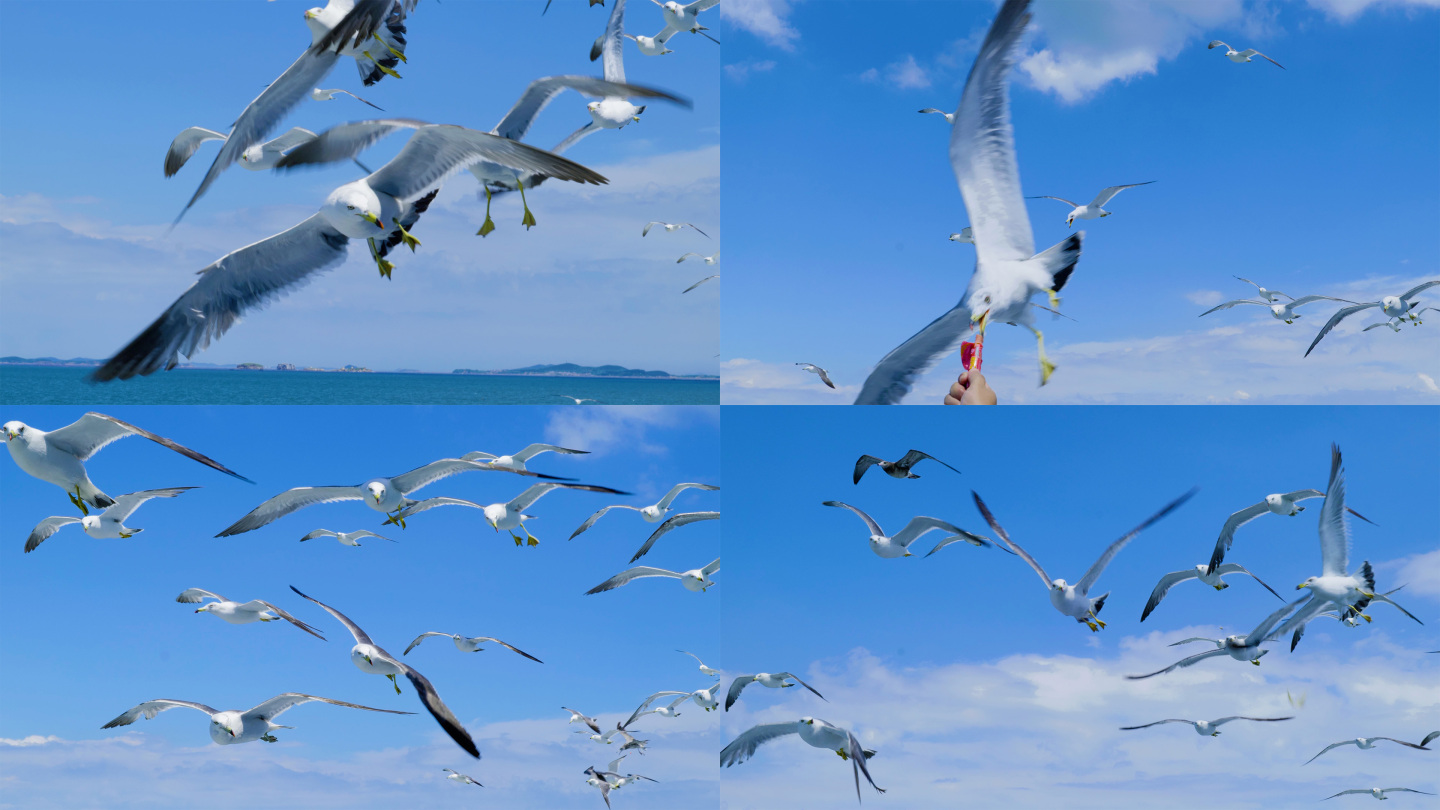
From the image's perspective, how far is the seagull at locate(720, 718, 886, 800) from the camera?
6797 millimetres

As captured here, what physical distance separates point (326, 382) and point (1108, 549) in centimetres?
6357

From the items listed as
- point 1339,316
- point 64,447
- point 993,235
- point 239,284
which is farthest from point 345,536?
point 1339,316

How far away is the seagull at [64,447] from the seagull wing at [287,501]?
47.6 inches

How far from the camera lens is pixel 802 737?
22.7 ft

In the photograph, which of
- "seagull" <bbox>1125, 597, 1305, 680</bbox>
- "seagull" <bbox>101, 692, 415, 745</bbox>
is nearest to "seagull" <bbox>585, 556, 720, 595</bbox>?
"seagull" <bbox>101, 692, 415, 745</bbox>

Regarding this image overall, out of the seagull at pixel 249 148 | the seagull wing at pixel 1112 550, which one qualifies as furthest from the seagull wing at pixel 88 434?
the seagull wing at pixel 1112 550

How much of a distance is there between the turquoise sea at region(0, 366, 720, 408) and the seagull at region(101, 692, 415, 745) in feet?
105

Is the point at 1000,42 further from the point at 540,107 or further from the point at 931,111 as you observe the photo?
the point at 931,111

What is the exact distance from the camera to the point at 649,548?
8.61 metres

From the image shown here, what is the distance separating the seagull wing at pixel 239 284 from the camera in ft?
14.2

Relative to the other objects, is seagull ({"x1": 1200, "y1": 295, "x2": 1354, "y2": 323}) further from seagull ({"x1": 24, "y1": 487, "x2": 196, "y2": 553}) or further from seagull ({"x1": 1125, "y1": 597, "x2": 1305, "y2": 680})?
seagull ({"x1": 24, "y1": 487, "x2": 196, "y2": 553})

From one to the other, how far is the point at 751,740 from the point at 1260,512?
4.85 metres

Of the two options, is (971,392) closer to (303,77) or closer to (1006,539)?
(1006,539)

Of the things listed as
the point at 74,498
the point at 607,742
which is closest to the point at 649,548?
the point at 607,742
